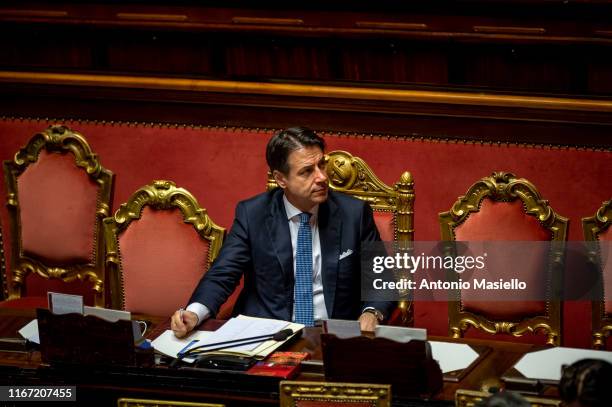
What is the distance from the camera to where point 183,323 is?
299 cm

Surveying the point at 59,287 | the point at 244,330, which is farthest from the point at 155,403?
the point at 59,287

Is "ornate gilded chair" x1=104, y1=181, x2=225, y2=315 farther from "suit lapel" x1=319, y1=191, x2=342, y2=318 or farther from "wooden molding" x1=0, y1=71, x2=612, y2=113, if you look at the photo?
"wooden molding" x1=0, y1=71, x2=612, y2=113

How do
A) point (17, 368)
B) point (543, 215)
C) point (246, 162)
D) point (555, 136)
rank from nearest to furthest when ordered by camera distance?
point (17, 368)
point (543, 215)
point (555, 136)
point (246, 162)

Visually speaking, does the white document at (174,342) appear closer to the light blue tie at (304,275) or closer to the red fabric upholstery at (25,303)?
the light blue tie at (304,275)

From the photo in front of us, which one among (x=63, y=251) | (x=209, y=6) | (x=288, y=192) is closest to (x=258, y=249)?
(x=288, y=192)

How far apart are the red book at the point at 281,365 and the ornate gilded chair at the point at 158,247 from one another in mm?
853

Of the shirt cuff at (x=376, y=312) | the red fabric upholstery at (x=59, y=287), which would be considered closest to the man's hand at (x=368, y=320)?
the shirt cuff at (x=376, y=312)

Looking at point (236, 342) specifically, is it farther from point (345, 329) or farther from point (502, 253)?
point (502, 253)

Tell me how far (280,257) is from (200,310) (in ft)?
1.29

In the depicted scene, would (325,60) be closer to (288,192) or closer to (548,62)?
(548,62)

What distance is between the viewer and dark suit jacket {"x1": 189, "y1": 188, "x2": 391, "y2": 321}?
3.46 metres

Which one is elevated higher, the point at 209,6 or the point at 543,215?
the point at 209,6

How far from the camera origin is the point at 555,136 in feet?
14.3

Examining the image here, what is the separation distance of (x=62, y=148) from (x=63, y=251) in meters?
0.41
